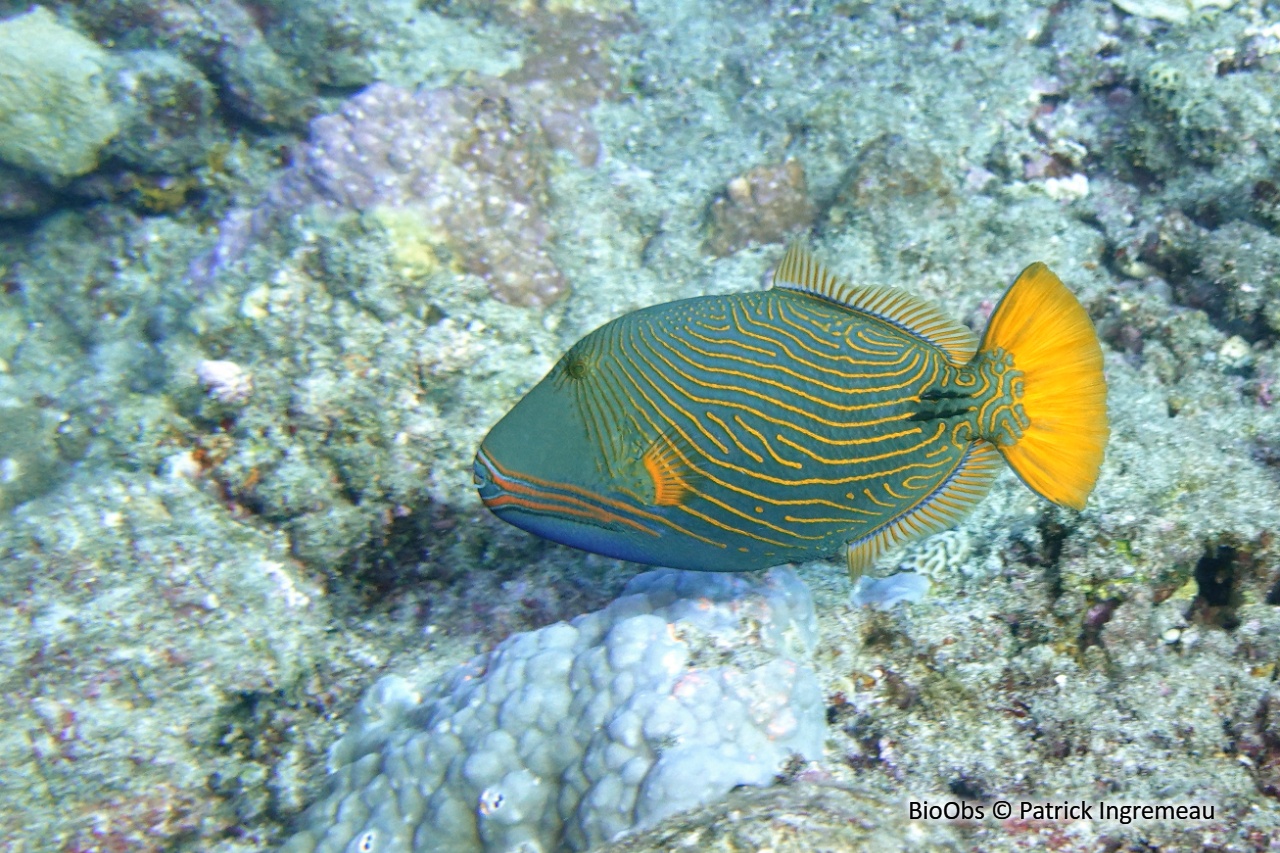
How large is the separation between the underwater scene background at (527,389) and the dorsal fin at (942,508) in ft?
1.44

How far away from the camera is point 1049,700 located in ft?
8.45

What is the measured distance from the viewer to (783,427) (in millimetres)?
2289

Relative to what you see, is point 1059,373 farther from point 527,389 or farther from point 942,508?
point 527,389

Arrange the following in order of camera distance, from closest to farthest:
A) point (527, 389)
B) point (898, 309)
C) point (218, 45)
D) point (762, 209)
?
point (898, 309) < point (527, 389) < point (762, 209) < point (218, 45)

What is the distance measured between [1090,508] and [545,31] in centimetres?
537

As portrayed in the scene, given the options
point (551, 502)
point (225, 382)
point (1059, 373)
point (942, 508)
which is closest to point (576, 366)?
point (551, 502)

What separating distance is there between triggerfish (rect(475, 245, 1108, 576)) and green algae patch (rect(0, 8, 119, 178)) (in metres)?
5.04

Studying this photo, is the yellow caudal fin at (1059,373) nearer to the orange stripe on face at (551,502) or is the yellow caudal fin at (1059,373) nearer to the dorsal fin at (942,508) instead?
the dorsal fin at (942,508)

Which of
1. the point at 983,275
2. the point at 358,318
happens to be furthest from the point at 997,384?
the point at 358,318

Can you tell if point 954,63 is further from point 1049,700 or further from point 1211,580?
point 1049,700

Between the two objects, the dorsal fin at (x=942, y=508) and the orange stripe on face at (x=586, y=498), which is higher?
the dorsal fin at (x=942, y=508)

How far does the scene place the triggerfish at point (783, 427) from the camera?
90.3 inches

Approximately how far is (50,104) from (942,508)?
21.1ft

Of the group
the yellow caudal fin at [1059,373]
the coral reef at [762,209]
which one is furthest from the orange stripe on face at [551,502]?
the coral reef at [762,209]
